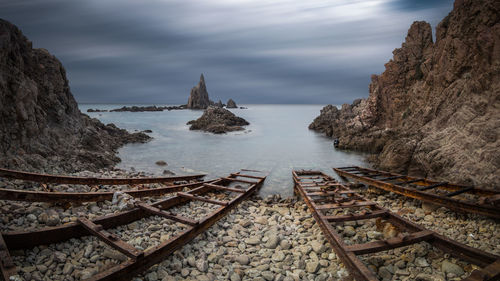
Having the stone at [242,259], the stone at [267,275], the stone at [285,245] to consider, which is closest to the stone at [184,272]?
the stone at [242,259]

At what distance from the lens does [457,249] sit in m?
4.00

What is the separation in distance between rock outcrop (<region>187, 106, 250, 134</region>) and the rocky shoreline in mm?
31433

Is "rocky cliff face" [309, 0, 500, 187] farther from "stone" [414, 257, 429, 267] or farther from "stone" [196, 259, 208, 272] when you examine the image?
"stone" [196, 259, 208, 272]

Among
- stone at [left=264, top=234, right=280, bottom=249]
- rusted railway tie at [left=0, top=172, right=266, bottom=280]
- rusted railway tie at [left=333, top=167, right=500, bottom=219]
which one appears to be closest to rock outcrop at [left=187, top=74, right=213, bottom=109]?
rusted railway tie at [left=333, top=167, right=500, bottom=219]

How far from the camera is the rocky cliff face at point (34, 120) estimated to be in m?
8.62

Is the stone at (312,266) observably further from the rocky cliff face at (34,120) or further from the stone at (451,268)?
the rocky cliff face at (34,120)

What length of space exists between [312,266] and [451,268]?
229cm

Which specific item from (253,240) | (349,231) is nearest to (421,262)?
(349,231)

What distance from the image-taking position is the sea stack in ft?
495

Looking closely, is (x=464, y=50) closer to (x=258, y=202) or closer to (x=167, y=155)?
(x=258, y=202)

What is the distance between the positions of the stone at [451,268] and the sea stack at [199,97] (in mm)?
152418

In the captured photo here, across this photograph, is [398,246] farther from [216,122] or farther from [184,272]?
[216,122]

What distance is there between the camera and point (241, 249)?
16.8ft

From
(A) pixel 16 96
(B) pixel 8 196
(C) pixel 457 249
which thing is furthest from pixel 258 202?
(A) pixel 16 96
